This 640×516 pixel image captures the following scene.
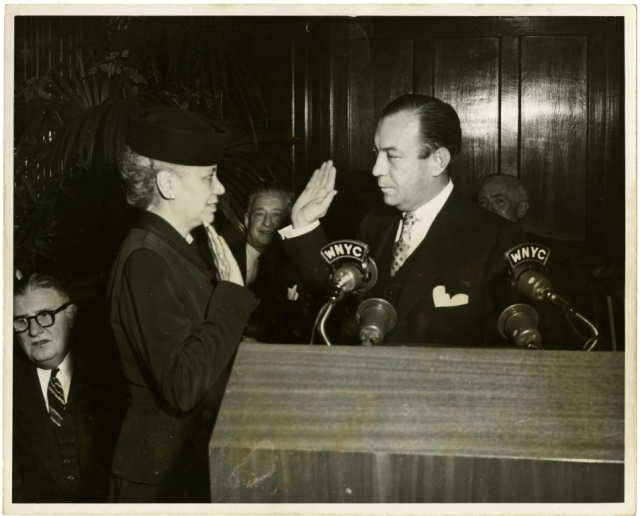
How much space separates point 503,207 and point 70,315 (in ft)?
4.48

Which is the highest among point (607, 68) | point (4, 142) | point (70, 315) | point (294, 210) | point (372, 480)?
point (607, 68)

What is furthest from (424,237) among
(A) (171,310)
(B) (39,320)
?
(B) (39,320)

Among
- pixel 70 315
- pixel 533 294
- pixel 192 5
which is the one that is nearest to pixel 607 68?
pixel 533 294

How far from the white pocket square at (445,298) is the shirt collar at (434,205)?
8.9 inches

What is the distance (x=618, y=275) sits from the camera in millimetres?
2408

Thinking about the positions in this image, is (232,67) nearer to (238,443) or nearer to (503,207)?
(503,207)

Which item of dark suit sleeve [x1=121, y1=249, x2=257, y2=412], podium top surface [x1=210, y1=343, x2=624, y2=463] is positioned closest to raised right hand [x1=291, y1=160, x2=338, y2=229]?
dark suit sleeve [x1=121, y1=249, x2=257, y2=412]

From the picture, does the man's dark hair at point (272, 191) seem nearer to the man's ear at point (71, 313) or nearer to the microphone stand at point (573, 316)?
the man's ear at point (71, 313)

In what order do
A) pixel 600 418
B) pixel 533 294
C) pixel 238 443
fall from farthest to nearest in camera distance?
A: pixel 533 294
pixel 600 418
pixel 238 443

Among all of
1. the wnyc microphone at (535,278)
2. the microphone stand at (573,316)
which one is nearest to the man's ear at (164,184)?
the wnyc microphone at (535,278)

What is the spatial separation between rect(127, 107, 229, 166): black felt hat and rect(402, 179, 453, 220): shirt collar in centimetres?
62

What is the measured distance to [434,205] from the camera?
2.39 m

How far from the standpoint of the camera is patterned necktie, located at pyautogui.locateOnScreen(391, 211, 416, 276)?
2.39 m

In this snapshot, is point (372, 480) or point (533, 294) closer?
point (372, 480)
